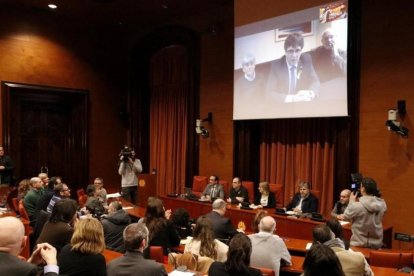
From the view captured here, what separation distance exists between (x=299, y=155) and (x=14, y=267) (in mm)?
6776

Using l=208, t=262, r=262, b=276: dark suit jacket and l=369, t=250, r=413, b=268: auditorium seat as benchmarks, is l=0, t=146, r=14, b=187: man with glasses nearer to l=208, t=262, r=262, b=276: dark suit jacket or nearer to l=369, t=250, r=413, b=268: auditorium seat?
l=208, t=262, r=262, b=276: dark suit jacket

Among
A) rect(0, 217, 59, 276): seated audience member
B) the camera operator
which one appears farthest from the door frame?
rect(0, 217, 59, 276): seated audience member

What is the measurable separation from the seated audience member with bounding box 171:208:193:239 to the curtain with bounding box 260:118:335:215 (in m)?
3.61

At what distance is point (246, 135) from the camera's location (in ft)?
28.9

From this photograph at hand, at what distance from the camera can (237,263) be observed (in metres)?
2.81

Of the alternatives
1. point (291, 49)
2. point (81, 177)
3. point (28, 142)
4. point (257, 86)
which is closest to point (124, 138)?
point (81, 177)

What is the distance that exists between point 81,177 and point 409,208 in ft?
26.4

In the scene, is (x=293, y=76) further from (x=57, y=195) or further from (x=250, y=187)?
(x=57, y=195)

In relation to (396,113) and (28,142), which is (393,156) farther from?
(28,142)

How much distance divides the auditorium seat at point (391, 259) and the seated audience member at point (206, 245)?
4.68ft

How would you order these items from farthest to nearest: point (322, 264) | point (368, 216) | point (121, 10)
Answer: point (121, 10), point (368, 216), point (322, 264)

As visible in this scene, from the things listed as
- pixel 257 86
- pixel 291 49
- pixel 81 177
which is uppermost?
pixel 291 49

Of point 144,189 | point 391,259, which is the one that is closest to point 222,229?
point 391,259

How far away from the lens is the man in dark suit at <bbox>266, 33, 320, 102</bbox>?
7.30m
